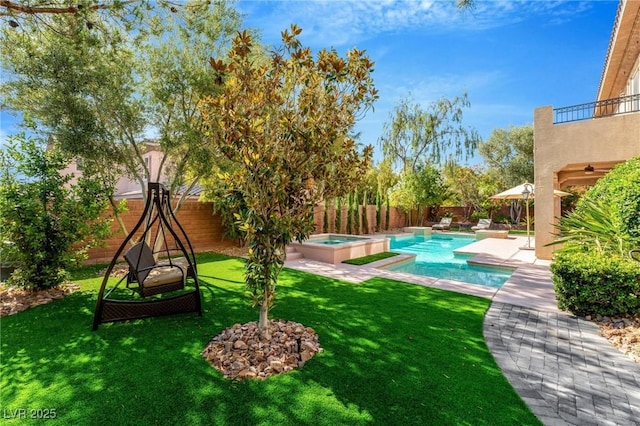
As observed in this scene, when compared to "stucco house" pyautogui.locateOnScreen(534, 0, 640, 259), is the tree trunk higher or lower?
lower

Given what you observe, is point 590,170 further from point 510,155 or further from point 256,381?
point 510,155

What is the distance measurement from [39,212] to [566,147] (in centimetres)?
1465

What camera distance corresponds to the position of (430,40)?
8391 mm

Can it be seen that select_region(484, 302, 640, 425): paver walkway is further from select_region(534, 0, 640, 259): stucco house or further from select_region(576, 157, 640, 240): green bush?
select_region(534, 0, 640, 259): stucco house

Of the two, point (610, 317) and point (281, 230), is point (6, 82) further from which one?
point (610, 317)

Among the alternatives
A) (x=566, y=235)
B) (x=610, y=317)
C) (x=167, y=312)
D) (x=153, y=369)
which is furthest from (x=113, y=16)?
(x=566, y=235)

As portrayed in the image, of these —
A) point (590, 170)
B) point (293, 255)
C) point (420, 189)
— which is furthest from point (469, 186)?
point (293, 255)

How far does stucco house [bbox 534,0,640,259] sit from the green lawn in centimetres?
723

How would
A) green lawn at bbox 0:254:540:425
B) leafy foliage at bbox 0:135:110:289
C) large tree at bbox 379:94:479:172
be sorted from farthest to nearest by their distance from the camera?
large tree at bbox 379:94:479:172 < leafy foliage at bbox 0:135:110:289 < green lawn at bbox 0:254:540:425

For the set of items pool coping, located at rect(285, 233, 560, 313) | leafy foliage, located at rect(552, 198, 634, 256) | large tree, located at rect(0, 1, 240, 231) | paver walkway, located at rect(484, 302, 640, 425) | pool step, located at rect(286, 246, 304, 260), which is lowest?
paver walkway, located at rect(484, 302, 640, 425)

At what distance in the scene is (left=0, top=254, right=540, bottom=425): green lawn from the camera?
2701 millimetres

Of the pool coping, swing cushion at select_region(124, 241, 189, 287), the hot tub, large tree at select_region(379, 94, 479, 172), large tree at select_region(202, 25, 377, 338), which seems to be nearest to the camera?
large tree at select_region(202, 25, 377, 338)

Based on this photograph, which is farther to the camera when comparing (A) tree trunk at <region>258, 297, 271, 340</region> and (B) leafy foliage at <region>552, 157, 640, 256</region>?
(B) leafy foliage at <region>552, 157, 640, 256</region>

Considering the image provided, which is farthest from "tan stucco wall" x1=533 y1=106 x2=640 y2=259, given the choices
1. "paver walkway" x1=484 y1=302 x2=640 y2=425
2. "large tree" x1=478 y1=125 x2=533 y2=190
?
"large tree" x1=478 y1=125 x2=533 y2=190
